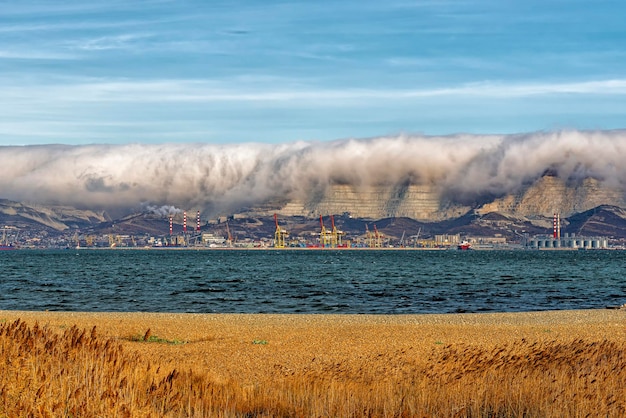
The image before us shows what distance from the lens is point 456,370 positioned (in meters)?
17.0

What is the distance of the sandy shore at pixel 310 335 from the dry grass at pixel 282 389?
3068 millimetres

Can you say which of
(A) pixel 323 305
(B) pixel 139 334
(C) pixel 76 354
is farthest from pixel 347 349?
(A) pixel 323 305

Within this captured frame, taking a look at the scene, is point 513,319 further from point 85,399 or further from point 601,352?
point 85,399

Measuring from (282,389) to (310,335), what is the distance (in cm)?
1475

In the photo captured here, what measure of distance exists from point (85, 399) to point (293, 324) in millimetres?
24978

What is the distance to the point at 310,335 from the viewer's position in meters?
29.7

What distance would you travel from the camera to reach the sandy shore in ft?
74.1

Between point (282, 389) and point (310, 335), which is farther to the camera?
point (310, 335)

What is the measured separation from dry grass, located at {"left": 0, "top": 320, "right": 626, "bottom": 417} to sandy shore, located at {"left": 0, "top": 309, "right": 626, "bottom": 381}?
3.07 meters

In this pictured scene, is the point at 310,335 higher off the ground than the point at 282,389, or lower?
lower

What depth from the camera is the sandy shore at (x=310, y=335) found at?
22578 mm

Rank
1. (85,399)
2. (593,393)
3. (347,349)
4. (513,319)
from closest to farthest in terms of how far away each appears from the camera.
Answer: (85,399)
(593,393)
(347,349)
(513,319)

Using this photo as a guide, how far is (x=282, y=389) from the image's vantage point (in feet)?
49.3

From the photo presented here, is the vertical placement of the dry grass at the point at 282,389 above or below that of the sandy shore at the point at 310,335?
above
